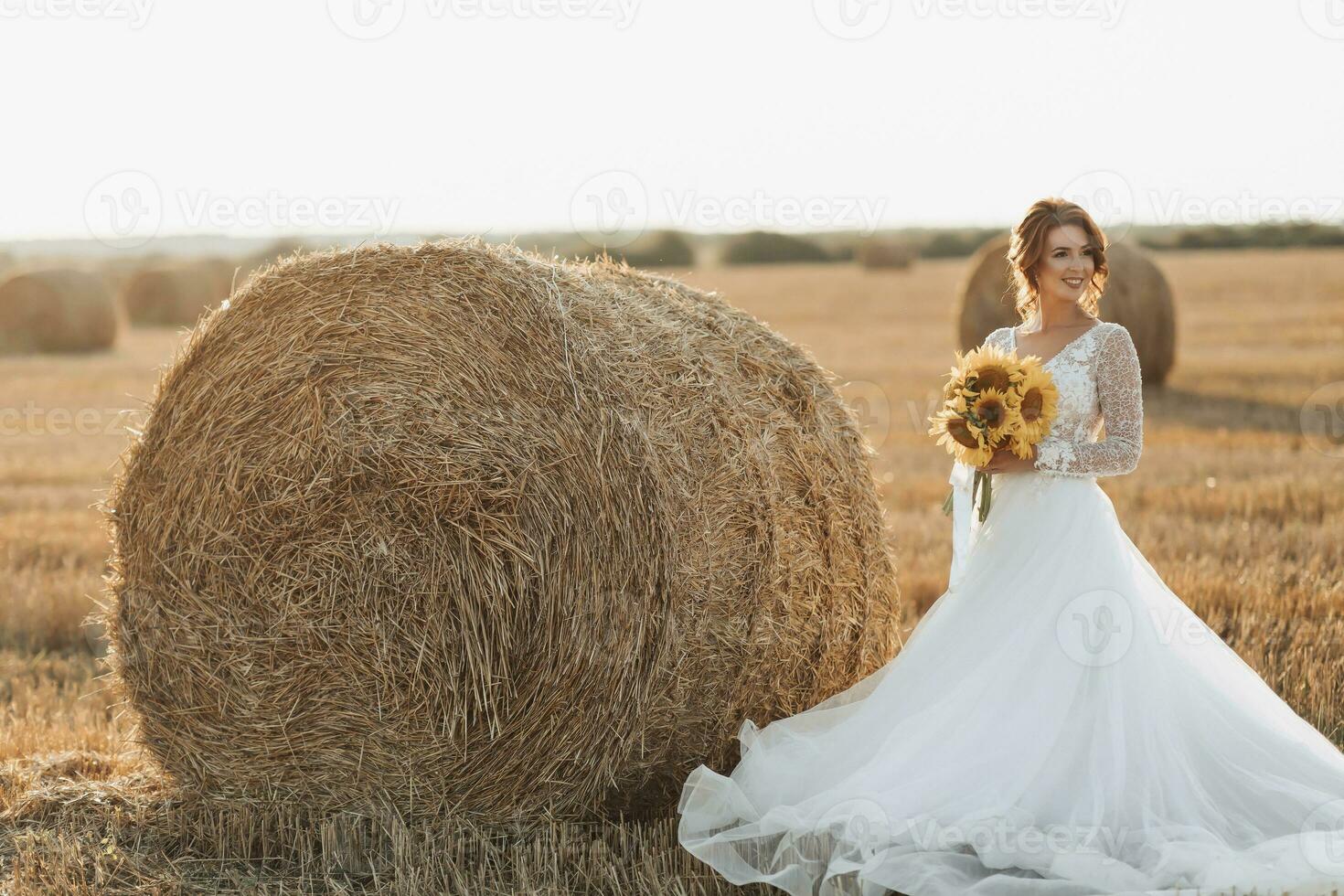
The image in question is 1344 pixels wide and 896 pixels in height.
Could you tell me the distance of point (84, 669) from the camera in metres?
6.31

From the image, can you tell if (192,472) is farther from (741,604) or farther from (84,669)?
(84,669)

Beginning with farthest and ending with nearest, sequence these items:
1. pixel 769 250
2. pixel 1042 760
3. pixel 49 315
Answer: pixel 769 250, pixel 49 315, pixel 1042 760

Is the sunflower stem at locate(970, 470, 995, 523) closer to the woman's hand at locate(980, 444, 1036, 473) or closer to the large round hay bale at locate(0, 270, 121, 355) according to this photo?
the woman's hand at locate(980, 444, 1036, 473)

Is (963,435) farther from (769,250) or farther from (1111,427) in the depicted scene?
(769,250)

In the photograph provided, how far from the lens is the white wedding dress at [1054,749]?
3650mm

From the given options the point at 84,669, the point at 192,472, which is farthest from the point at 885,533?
the point at 84,669

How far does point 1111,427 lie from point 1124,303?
11.2 metres

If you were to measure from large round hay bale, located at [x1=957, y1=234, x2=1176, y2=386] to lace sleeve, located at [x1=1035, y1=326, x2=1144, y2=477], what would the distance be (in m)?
10.5

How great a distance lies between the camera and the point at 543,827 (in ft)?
13.9

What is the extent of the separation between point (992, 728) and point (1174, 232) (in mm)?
33605

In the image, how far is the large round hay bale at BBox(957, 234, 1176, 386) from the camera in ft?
48.6

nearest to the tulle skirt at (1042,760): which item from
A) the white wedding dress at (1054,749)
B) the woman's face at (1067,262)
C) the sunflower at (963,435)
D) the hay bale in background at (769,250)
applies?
the white wedding dress at (1054,749)

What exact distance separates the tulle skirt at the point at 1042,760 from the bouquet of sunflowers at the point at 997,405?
9.8 inches

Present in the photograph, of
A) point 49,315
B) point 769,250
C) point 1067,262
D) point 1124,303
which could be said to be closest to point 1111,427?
point 1067,262
